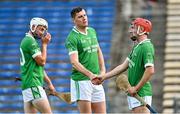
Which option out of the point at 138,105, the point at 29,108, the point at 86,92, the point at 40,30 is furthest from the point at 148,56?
the point at 29,108

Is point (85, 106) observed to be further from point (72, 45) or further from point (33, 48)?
point (33, 48)

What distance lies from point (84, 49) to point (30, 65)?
2.43 feet

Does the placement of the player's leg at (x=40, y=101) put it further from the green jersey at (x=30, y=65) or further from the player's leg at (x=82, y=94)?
the player's leg at (x=82, y=94)

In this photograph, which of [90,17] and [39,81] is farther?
[90,17]

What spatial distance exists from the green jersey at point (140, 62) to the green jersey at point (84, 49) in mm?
593

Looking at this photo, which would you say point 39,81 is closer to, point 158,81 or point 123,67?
point 123,67

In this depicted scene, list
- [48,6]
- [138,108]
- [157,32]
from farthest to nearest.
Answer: [48,6], [157,32], [138,108]

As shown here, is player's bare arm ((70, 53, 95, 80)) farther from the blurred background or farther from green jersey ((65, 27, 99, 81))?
the blurred background

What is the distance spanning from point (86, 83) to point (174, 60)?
6.68 m

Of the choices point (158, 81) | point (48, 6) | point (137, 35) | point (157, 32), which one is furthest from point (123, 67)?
point (48, 6)

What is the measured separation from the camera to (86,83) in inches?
406

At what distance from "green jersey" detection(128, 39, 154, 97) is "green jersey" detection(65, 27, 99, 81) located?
23.3 inches

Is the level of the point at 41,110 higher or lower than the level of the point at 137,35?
lower

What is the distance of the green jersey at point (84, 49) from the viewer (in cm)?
1024
